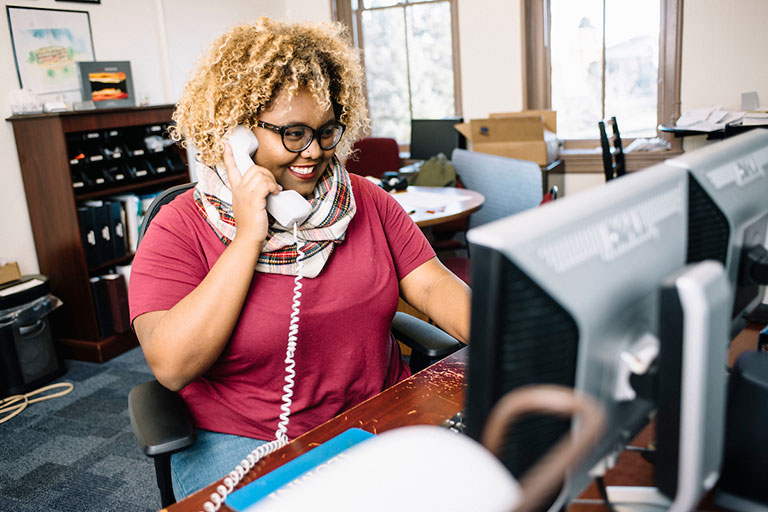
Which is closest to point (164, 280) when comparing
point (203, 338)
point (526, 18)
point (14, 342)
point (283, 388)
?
Answer: point (203, 338)

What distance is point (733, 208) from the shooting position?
0.71 meters

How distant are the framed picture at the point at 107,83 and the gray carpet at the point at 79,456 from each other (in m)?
1.50

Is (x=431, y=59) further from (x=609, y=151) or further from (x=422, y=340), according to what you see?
(x=422, y=340)

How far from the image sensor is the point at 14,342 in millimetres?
2883

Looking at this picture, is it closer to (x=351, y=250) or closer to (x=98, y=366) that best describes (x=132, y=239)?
(x=98, y=366)

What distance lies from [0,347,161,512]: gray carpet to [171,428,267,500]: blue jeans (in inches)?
40.8

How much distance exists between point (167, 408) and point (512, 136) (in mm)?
3053

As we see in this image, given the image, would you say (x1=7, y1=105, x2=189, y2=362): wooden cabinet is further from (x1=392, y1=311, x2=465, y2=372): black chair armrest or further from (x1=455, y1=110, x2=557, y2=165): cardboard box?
(x1=392, y1=311, x2=465, y2=372): black chair armrest

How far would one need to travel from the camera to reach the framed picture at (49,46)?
3168mm

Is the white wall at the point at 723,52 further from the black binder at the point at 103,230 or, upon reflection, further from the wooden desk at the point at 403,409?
the black binder at the point at 103,230

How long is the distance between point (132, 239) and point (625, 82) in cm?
324

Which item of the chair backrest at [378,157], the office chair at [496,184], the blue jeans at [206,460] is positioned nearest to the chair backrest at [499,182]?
the office chair at [496,184]

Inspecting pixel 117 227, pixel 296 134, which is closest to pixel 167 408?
pixel 296 134

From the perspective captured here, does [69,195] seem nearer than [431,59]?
Yes
